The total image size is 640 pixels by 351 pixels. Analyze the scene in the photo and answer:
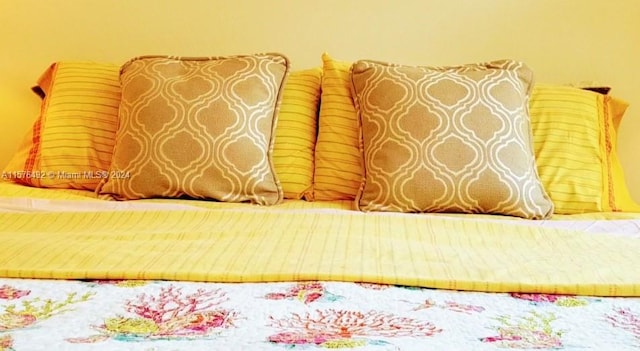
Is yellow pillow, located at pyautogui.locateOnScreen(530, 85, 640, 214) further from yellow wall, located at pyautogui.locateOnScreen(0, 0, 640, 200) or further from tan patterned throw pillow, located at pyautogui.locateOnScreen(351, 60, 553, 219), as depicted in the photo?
yellow wall, located at pyautogui.locateOnScreen(0, 0, 640, 200)

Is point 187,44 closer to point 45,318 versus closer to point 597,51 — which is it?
point 597,51

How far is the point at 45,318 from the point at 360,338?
0.41 metres

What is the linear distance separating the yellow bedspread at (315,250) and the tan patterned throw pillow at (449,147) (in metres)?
0.19

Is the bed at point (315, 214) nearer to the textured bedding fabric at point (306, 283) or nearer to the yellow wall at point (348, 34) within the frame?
the textured bedding fabric at point (306, 283)

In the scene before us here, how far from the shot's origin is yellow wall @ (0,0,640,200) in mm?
2053

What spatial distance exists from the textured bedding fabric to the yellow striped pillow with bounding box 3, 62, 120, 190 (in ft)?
1.25

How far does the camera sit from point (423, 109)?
1586 mm

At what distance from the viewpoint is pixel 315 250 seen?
44.5 inches

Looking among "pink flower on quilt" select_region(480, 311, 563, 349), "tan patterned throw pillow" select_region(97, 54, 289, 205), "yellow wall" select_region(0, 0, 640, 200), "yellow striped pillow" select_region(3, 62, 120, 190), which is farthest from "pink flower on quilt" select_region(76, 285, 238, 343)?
"yellow wall" select_region(0, 0, 640, 200)

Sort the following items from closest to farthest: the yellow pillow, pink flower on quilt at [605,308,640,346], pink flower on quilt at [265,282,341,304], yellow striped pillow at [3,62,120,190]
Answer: pink flower on quilt at [605,308,640,346], pink flower on quilt at [265,282,341,304], the yellow pillow, yellow striped pillow at [3,62,120,190]

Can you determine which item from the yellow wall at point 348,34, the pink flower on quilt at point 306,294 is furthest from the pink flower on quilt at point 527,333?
the yellow wall at point 348,34

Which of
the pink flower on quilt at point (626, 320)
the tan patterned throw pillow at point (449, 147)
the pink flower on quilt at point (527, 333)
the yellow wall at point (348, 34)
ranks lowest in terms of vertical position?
the pink flower on quilt at point (626, 320)

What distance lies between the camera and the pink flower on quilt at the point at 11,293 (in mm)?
922

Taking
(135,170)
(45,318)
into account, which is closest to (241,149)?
(135,170)
